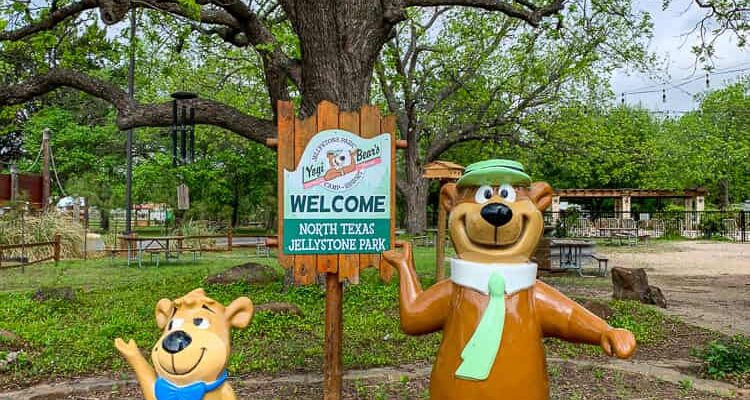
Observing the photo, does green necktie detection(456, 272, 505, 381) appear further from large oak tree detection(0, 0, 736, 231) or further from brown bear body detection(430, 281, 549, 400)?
large oak tree detection(0, 0, 736, 231)

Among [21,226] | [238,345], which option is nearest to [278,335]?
[238,345]

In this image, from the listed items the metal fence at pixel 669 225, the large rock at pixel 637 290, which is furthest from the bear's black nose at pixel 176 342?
the metal fence at pixel 669 225

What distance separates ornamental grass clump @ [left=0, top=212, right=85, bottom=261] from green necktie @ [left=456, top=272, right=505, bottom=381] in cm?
1342

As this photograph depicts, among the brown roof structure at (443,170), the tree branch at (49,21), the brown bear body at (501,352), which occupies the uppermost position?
the tree branch at (49,21)

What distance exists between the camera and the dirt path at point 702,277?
26.5 feet

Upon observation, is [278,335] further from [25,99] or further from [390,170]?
[25,99]

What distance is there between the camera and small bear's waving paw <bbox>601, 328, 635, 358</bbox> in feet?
8.63

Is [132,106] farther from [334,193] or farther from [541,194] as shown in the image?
[541,194]

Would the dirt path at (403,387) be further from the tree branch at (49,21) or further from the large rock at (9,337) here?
the tree branch at (49,21)

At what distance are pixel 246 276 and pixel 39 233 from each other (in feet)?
28.8

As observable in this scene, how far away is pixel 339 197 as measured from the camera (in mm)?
3893

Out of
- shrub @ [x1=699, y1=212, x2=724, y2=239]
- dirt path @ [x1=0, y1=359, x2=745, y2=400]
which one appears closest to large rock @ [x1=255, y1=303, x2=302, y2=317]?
dirt path @ [x1=0, y1=359, x2=745, y2=400]

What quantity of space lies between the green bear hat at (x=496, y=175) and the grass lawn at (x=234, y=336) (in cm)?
287

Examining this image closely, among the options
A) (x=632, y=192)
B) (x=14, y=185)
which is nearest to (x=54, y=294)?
(x=14, y=185)
